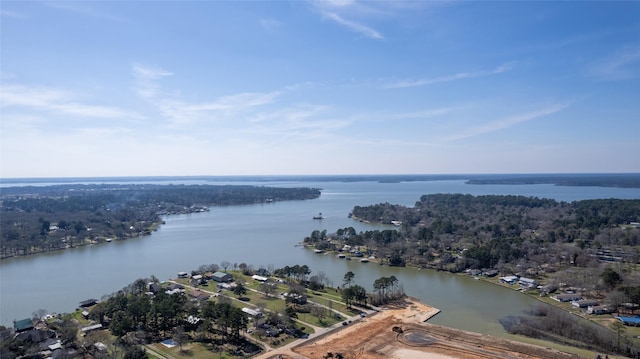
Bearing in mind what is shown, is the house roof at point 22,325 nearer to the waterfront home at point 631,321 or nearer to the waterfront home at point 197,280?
the waterfront home at point 197,280

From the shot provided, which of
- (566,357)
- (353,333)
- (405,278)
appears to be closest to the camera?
(566,357)

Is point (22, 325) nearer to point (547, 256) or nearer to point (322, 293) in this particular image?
point (322, 293)

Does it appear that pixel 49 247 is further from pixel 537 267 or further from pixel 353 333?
pixel 537 267

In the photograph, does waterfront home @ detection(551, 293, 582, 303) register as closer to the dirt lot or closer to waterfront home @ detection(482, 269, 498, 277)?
waterfront home @ detection(482, 269, 498, 277)

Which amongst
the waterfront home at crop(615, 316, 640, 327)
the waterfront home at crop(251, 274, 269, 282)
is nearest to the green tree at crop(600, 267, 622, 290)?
the waterfront home at crop(615, 316, 640, 327)

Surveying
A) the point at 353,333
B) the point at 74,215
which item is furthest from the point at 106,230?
the point at 353,333

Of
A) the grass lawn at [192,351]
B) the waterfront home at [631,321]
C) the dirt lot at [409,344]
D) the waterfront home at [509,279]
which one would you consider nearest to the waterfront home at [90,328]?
the grass lawn at [192,351]
